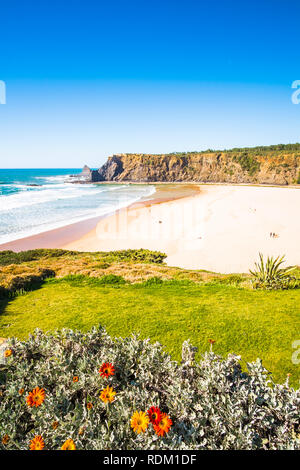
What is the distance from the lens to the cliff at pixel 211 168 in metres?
92.9

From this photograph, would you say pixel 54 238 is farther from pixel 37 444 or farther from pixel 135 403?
pixel 37 444

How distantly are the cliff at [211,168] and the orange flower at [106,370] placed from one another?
322 feet

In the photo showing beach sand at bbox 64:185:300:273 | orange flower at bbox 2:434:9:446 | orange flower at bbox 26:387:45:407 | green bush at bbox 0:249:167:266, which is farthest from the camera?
beach sand at bbox 64:185:300:273

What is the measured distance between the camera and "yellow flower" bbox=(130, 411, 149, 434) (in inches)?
94.3

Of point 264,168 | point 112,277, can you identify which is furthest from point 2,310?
point 264,168

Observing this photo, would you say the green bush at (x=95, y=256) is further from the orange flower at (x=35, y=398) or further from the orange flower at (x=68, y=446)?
the orange flower at (x=68, y=446)

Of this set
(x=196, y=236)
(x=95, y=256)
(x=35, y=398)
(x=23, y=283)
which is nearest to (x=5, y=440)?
(x=35, y=398)

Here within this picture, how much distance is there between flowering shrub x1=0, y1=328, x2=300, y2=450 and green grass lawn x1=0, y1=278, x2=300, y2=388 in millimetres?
1358

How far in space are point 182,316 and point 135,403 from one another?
3.15 meters

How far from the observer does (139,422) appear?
8.11ft

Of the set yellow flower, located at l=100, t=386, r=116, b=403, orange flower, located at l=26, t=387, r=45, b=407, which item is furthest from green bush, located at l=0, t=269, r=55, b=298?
yellow flower, located at l=100, t=386, r=116, b=403

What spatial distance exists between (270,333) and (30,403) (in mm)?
4309

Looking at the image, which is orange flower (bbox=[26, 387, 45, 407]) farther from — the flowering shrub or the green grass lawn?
the green grass lawn
